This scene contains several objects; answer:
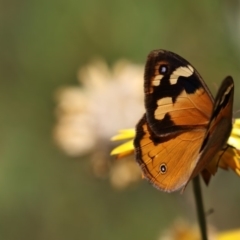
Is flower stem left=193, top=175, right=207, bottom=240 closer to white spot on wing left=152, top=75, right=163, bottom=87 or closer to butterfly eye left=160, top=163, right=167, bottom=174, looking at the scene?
butterfly eye left=160, top=163, right=167, bottom=174

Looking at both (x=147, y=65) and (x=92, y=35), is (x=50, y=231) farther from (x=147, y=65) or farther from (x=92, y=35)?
(x=147, y=65)

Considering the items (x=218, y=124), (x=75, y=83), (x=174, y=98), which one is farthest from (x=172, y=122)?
(x=75, y=83)

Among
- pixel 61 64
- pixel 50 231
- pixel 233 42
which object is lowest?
pixel 50 231

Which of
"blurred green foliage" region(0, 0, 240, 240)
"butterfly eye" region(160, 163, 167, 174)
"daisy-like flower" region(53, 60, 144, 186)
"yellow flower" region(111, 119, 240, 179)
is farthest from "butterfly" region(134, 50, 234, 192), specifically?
"daisy-like flower" region(53, 60, 144, 186)

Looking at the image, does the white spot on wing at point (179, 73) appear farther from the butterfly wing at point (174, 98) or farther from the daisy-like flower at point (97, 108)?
the daisy-like flower at point (97, 108)

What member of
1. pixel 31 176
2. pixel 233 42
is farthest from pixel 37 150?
pixel 233 42

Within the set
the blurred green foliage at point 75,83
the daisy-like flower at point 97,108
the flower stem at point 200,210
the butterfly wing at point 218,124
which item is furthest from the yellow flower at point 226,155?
the daisy-like flower at point 97,108

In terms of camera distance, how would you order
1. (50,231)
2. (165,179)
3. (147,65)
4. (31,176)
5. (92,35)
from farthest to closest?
1. (92,35)
2. (31,176)
3. (50,231)
4. (147,65)
5. (165,179)

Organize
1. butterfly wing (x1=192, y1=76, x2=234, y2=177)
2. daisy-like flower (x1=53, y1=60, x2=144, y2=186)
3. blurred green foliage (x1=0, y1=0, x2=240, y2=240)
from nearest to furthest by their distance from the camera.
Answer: butterfly wing (x1=192, y1=76, x2=234, y2=177) < daisy-like flower (x1=53, y1=60, x2=144, y2=186) < blurred green foliage (x1=0, y1=0, x2=240, y2=240)
